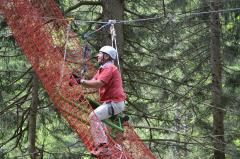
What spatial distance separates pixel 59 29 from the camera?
17.9 feet

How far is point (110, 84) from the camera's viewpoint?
13.6 feet

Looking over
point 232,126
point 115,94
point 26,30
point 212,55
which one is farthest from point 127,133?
point 232,126

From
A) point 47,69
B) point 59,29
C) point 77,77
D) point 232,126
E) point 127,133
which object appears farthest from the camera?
point 232,126

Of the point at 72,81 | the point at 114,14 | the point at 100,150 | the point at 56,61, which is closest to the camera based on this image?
the point at 100,150

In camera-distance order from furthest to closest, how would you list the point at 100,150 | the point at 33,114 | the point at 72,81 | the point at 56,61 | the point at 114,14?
the point at 33,114 → the point at 114,14 → the point at 56,61 → the point at 72,81 → the point at 100,150

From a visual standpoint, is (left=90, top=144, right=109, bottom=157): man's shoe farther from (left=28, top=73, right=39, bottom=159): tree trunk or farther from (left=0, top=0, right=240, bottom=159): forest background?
(left=28, top=73, right=39, bottom=159): tree trunk

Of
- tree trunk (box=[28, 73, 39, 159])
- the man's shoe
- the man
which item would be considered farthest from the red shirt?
tree trunk (box=[28, 73, 39, 159])

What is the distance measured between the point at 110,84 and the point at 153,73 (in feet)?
5.54

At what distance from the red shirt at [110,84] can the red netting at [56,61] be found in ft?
0.65

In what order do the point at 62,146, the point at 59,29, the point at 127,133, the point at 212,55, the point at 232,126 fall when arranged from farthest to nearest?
1. the point at 232,126
2. the point at 212,55
3. the point at 62,146
4. the point at 59,29
5. the point at 127,133

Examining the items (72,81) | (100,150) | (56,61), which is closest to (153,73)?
(56,61)

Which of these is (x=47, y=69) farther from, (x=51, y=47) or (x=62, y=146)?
(x=62, y=146)

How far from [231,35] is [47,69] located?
196 inches

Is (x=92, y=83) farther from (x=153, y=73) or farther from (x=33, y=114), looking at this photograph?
(x=33, y=114)
